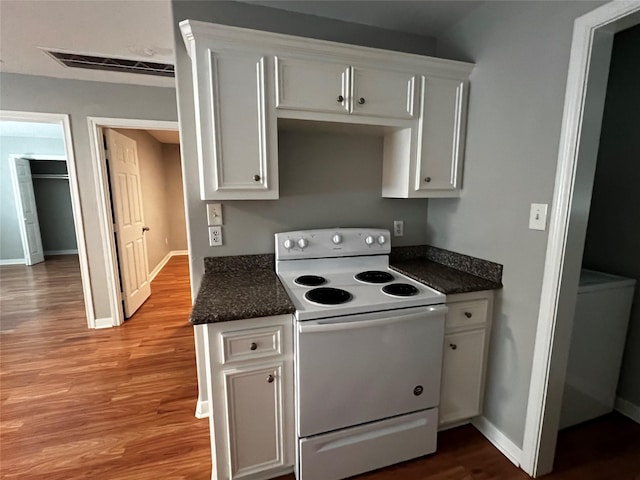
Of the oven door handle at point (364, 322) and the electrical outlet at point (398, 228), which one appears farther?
the electrical outlet at point (398, 228)

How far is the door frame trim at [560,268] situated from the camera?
1.21 m

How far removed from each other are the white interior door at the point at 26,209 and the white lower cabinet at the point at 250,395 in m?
6.54

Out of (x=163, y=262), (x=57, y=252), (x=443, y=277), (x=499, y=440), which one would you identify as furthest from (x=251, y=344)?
(x=57, y=252)

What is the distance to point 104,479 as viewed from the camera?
1518 millimetres

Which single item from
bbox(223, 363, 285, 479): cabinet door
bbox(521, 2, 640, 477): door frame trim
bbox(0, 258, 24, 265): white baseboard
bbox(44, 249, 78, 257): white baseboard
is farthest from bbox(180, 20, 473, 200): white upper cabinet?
bbox(44, 249, 78, 257): white baseboard

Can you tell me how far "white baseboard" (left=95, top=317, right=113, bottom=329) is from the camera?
314cm

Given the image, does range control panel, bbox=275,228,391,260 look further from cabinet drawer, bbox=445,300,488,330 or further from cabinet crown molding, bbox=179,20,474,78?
cabinet crown molding, bbox=179,20,474,78

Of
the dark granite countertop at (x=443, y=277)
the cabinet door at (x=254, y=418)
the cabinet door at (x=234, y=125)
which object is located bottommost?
the cabinet door at (x=254, y=418)

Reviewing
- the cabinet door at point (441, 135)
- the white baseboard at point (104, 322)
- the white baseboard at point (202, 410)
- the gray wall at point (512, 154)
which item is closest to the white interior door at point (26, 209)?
the white baseboard at point (104, 322)

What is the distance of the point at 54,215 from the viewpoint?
6.61 meters

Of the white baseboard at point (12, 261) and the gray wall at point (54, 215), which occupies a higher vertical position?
the gray wall at point (54, 215)

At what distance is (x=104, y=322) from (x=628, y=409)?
4331 mm

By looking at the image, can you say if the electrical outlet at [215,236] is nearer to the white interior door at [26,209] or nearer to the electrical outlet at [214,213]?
the electrical outlet at [214,213]

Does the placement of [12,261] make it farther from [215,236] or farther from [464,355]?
[464,355]
